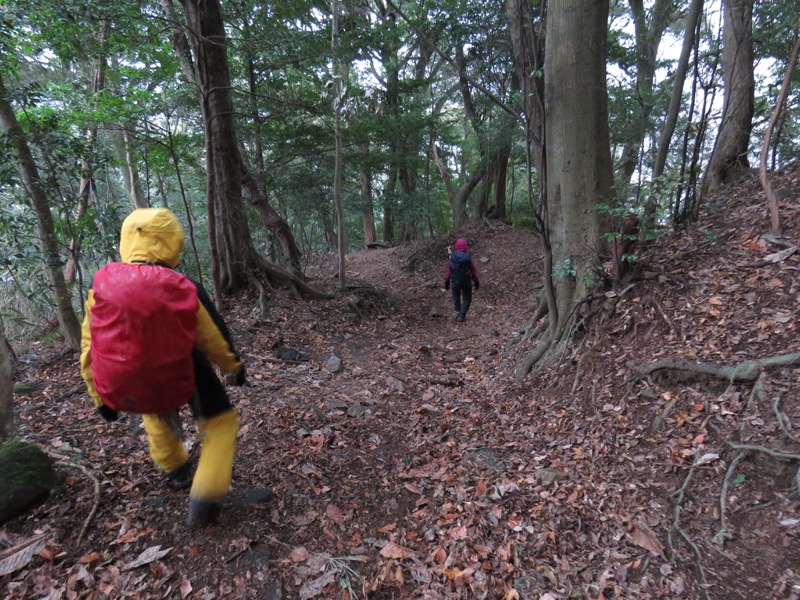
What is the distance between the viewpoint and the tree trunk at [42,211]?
537cm

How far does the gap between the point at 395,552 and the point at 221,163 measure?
7.25m

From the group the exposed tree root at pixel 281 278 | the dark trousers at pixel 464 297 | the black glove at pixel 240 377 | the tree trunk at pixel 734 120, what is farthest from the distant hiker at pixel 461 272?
the black glove at pixel 240 377

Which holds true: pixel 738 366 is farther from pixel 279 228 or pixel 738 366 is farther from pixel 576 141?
pixel 279 228

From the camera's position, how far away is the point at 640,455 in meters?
3.17

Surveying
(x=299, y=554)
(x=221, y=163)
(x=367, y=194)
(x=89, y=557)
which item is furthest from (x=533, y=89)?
(x=367, y=194)

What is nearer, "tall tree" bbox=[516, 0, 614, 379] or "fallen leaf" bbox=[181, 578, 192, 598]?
"fallen leaf" bbox=[181, 578, 192, 598]

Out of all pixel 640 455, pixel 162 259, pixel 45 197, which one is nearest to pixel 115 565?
pixel 162 259

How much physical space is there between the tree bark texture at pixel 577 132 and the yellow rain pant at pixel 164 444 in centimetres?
422

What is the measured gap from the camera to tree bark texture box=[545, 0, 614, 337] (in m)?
4.76

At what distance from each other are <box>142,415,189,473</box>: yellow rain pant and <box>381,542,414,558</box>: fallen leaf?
1568 mm

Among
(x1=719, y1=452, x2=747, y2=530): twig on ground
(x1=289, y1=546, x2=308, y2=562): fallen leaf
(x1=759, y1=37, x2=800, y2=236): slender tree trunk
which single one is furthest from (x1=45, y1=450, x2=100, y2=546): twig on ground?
(x1=759, y1=37, x2=800, y2=236): slender tree trunk

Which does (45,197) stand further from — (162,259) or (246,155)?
(246,155)

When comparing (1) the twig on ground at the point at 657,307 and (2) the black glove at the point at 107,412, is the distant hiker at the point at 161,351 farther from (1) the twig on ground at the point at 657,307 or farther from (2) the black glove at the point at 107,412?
(1) the twig on ground at the point at 657,307

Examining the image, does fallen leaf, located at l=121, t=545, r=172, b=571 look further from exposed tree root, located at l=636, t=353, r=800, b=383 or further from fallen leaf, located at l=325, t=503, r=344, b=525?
exposed tree root, located at l=636, t=353, r=800, b=383
